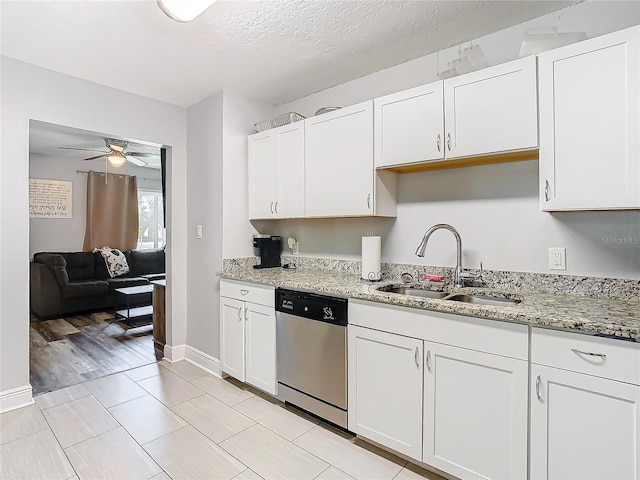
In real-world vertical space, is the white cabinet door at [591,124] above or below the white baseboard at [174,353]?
above

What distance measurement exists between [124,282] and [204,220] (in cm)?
295

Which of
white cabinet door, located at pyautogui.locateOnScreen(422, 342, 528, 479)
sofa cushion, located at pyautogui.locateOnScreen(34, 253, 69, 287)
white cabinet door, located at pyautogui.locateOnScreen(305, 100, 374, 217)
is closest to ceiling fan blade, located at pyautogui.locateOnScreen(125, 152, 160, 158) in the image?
sofa cushion, located at pyautogui.locateOnScreen(34, 253, 69, 287)

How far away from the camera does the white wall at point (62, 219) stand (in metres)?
5.33

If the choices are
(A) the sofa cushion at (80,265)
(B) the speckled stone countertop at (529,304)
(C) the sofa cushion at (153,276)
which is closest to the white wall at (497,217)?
(B) the speckled stone countertop at (529,304)

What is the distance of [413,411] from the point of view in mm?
1776

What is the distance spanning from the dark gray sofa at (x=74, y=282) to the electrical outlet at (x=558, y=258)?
476 centimetres

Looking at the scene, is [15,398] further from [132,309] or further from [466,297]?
[466,297]

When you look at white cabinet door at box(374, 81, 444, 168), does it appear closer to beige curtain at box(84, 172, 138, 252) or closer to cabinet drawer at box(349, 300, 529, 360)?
cabinet drawer at box(349, 300, 529, 360)

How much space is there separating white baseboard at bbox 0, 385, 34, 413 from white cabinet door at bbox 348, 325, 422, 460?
2.34 m

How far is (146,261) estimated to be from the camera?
19.7 feet

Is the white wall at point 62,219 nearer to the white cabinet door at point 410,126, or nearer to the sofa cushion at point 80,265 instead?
the sofa cushion at point 80,265

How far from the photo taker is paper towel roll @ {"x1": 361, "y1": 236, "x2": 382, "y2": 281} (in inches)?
94.0

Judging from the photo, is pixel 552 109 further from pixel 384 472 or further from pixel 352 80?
pixel 384 472

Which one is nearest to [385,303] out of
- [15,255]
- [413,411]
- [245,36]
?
[413,411]
